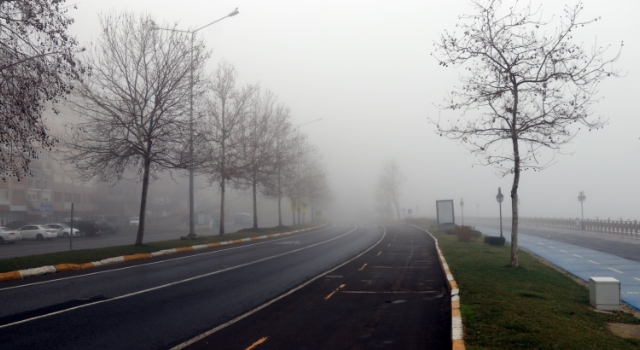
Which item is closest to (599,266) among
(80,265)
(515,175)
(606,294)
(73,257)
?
(515,175)

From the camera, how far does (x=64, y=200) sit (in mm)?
68125

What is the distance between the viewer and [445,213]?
45875 mm

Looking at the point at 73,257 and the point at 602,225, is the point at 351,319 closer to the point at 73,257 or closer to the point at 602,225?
the point at 73,257

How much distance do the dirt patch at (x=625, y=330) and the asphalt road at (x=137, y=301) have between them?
6594 mm

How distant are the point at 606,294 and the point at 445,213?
3535 cm

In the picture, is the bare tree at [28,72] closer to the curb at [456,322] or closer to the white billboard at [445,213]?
the curb at [456,322]

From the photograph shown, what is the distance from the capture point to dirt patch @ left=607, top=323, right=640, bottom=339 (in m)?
8.45

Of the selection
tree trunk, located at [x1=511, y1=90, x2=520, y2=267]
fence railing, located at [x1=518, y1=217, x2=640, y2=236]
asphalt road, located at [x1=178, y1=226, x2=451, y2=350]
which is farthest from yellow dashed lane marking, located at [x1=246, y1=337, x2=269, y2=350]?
fence railing, located at [x1=518, y1=217, x2=640, y2=236]

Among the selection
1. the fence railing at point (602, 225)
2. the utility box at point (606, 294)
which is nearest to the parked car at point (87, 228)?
the utility box at point (606, 294)

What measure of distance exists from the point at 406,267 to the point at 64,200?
62.4 meters

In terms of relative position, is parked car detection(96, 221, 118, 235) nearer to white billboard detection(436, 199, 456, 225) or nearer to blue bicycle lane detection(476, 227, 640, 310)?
white billboard detection(436, 199, 456, 225)

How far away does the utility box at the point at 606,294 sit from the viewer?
10820 mm

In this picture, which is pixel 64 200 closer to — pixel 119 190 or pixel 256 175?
pixel 119 190

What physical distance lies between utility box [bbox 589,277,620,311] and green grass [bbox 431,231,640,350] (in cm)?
25
